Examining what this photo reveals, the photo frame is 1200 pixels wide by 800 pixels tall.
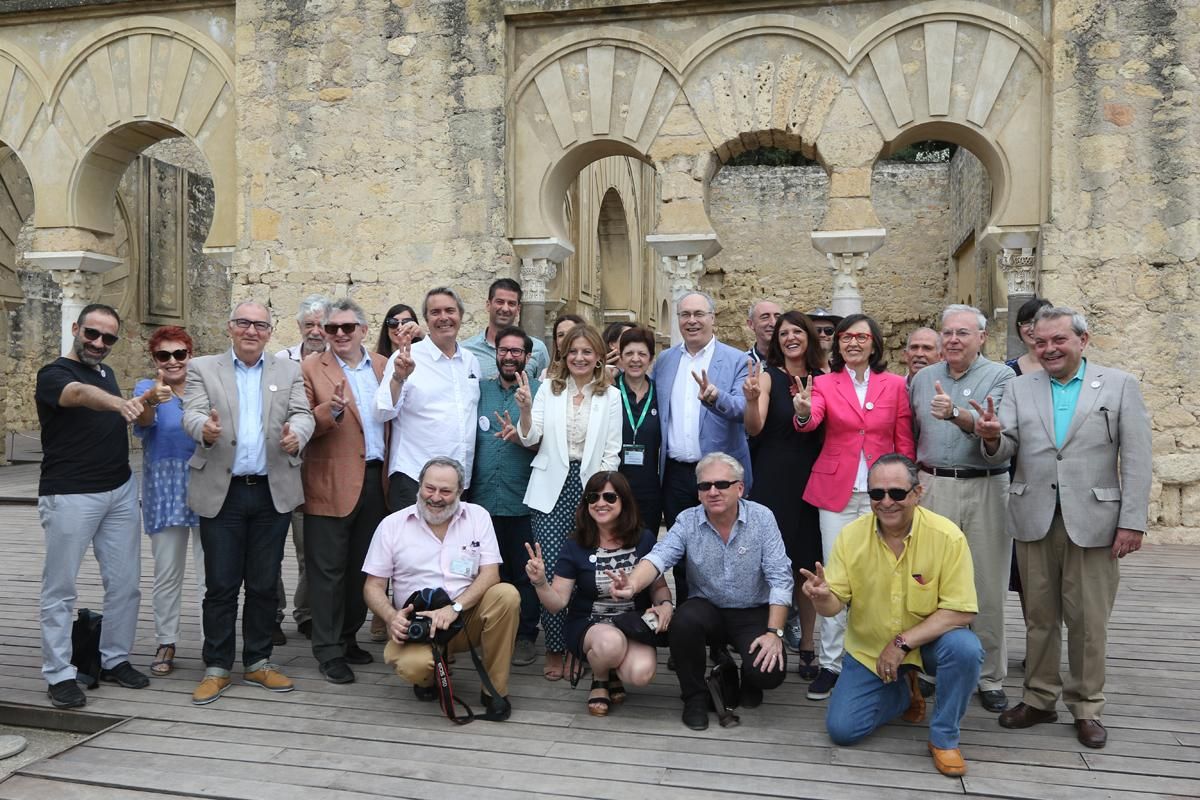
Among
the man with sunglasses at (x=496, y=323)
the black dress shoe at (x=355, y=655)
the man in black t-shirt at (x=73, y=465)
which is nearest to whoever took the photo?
the man in black t-shirt at (x=73, y=465)

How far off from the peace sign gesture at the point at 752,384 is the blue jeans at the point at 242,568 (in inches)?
89.0

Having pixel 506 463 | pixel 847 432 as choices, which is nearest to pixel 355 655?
pixel 506 463

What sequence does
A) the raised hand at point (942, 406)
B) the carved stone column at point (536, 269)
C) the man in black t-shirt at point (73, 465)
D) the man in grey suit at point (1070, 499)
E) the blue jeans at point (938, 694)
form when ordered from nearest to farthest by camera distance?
the blue jeans at point (938, 694), the man in grey suit at point (1070, 499), the raised hand at point (942, 406), the man in black t-shirt at point (73, 465), the carved stone column at point (536, 269)

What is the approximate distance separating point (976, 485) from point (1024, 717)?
100 cm

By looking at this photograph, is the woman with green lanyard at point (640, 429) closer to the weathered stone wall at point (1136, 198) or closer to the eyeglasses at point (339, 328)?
the eyeglasses at point (339, 328)

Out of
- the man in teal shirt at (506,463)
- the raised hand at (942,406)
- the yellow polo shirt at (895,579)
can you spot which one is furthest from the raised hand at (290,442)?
the raised hand at (942,406)

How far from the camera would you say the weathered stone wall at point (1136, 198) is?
7.57 meters

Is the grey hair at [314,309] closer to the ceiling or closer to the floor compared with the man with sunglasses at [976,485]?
closer to the ceiling

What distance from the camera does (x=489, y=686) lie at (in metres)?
4.17

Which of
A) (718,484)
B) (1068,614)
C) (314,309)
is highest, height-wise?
(314,309)

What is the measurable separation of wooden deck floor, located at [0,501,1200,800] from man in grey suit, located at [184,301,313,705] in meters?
0.23

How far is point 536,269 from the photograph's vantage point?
8.79 meters

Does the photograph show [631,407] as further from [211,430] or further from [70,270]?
[70,270]

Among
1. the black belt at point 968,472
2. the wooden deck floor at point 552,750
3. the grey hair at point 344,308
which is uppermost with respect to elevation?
the grey hair at point 344,308
